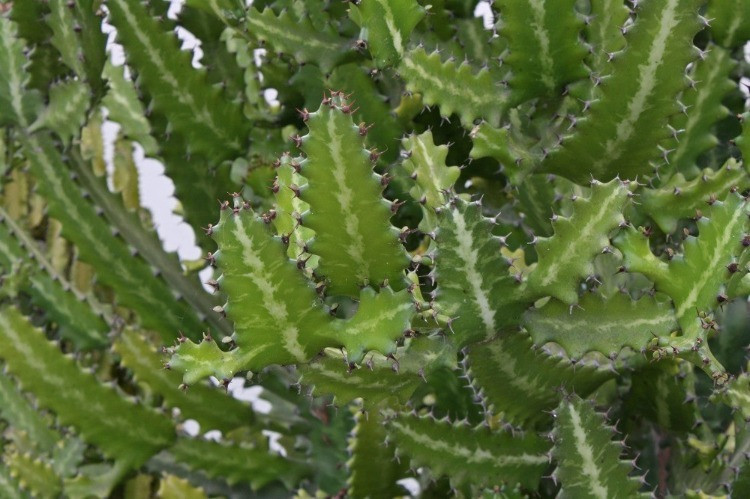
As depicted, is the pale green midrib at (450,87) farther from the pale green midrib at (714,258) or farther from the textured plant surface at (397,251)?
the pale green midrib at (714,258)

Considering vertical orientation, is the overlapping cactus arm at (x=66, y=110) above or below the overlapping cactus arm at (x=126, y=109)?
above

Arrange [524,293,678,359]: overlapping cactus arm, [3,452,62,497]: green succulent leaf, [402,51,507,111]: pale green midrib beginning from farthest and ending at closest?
[3,452,62,497]: green succulent leaf, [402,51,507,111]: pale green midrib, [524,293,678,359]: overlapping cactus arm

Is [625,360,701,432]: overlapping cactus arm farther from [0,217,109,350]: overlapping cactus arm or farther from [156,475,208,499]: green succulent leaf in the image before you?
[0,217,109,350]: overlapping cactus arm

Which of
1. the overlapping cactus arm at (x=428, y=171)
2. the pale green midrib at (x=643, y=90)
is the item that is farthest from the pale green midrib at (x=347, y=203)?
the pale green midrib at (x=643, y=90)

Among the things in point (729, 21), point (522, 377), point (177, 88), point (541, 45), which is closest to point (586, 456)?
point (522, 377)

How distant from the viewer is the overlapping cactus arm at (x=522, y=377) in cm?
94

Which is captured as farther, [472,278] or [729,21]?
[729,21]

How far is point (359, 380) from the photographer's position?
850mm

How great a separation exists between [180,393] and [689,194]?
0.74m

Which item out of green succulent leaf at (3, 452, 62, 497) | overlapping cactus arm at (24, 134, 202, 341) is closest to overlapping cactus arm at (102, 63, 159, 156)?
overlapping cactus arm at (24, 134, 202, 341)

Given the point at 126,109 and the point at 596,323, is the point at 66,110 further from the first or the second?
the point at 596,323

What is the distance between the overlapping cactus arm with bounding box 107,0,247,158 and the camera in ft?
3.78

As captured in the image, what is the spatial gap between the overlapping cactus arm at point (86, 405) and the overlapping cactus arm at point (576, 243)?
659 mm

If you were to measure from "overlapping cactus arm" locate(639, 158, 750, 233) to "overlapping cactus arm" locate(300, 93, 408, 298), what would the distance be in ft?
1.08
